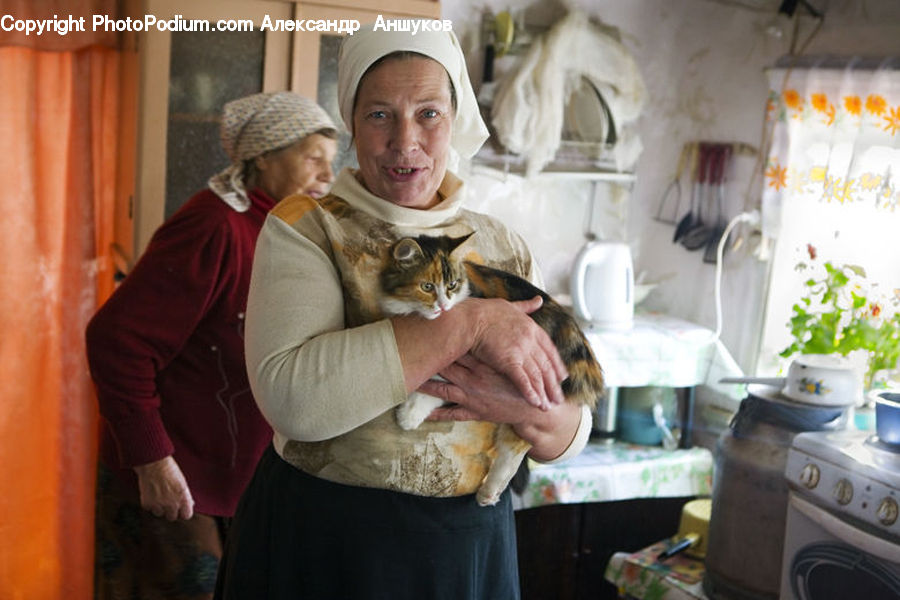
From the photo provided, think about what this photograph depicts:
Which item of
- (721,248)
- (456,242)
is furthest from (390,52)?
(721,248)

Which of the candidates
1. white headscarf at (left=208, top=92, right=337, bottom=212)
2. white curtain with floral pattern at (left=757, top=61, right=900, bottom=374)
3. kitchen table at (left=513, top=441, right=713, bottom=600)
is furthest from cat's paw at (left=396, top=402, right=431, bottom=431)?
white curtain with floral pattern at (left=757, top=61, right=900, bottom=374)

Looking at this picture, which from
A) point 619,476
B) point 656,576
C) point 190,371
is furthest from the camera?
point 619,476

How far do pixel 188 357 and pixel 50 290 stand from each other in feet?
3.62

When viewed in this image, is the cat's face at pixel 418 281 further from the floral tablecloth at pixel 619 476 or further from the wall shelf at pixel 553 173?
the wall shelf at pixel 553 173

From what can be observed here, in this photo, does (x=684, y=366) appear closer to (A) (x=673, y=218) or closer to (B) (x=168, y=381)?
(A) (x=673, y=218)

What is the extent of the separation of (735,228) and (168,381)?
1795mm

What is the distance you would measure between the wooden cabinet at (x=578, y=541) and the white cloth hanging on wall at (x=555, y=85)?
3.25 ft

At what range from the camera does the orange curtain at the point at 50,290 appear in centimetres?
253

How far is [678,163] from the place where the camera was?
2.97m

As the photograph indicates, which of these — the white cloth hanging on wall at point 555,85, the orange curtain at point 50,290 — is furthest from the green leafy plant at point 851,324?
the orange curtain at point 50,290

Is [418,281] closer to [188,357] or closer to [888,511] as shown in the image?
[188,357]

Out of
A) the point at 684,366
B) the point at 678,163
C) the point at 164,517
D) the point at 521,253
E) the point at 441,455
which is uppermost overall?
the point at 678,163

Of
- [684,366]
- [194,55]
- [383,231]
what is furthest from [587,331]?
[383,231]

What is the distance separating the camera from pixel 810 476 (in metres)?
1.80
